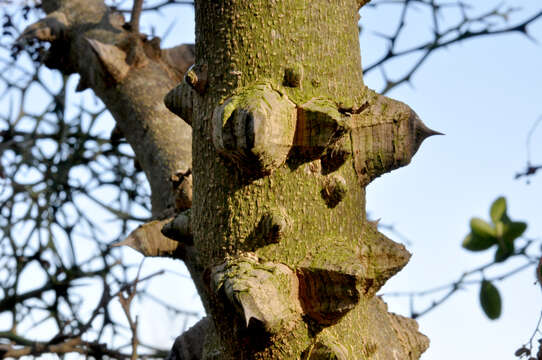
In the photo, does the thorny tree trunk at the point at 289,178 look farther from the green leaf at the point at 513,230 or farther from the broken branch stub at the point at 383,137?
the green leaf at the point at 513,230

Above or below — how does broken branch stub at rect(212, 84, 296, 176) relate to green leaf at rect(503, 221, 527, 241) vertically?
above

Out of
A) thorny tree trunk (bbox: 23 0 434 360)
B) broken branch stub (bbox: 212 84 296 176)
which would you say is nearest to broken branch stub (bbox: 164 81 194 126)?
thorny tree trunk (bbox: 23 0 434 360)

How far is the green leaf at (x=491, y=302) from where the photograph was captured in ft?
3.33

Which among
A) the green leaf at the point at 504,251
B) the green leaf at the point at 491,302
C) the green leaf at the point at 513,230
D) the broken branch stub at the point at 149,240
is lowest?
the green leaf at the point at 491,302

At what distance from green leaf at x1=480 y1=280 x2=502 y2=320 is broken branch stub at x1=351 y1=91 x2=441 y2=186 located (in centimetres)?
26

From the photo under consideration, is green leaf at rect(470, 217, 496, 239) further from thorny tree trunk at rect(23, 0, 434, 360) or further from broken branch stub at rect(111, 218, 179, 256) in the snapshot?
broken branch stub at rect(111, 218, 179, 256)

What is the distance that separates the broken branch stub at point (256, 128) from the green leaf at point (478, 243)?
0.33 m

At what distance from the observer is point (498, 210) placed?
0.98m

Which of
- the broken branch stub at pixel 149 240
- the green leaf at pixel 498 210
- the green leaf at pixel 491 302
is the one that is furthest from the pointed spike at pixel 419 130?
the broken branch stub at pixel 149 240

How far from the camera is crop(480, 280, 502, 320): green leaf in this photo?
1.01m

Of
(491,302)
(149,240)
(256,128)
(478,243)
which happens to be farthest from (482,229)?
(149,240)

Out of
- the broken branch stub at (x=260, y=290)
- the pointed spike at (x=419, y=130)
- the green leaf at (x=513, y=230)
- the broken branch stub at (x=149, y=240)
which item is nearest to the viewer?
the broken branch stub at (x=260, y=290)

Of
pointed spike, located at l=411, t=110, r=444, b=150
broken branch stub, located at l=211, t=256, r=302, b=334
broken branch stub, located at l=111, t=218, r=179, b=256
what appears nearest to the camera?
broken branch stub, located at l=211, t=256, r=302, b=334

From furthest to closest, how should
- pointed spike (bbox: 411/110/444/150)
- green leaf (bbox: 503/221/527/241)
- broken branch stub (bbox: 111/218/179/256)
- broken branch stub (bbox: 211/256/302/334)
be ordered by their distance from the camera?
broken branch stub (bbox: 111/218/179/256), pointed spike (bbox: 411/110/444/150), green leaf (bbox: 503/221/527/241), broken branch stub (bbox: 211/256/302/334)
